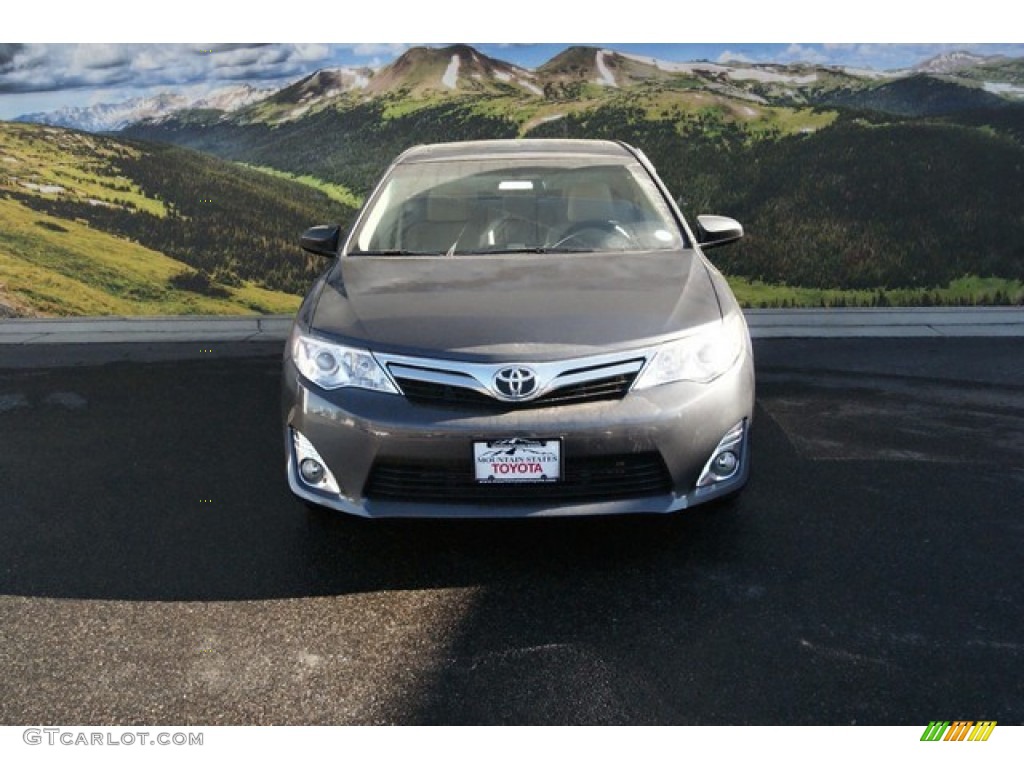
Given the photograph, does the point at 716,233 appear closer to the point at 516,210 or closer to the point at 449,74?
the point at 516,210

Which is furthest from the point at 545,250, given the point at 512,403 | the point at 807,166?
the point at 807,166

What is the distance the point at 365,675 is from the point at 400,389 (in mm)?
940

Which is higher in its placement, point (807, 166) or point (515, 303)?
point (515, 303)

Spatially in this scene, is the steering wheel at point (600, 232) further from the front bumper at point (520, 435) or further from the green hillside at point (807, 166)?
the green hillside at point (807, 166)

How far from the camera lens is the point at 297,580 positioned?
11.1 feet

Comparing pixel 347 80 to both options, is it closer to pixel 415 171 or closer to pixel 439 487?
pixel 415 171

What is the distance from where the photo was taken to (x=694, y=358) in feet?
10.8

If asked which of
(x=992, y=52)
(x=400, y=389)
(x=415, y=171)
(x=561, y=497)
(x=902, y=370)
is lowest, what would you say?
(x=902, y=370)

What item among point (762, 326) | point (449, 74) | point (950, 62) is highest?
point (950, 62)

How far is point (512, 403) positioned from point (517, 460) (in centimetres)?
19

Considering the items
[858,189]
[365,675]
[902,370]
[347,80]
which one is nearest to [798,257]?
[858,189]

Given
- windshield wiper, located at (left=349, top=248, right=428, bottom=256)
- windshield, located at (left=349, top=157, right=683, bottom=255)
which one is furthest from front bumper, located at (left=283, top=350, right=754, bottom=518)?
windshield, located at (left=349, top=157, right=683, bottom=255)
